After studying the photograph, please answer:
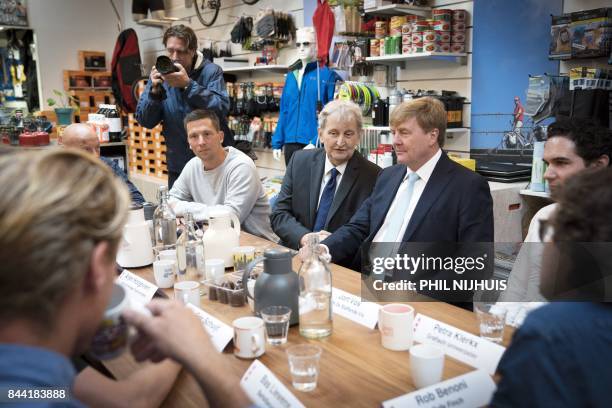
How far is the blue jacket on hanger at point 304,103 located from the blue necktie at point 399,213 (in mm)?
2550

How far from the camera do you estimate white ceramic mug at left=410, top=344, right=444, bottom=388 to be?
3.58ft

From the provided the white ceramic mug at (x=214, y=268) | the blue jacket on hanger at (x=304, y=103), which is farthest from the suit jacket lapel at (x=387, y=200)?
the blue jacket on hanger at (x=304, y=103)

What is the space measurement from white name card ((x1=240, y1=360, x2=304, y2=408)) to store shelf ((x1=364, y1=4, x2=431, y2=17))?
10.9ft

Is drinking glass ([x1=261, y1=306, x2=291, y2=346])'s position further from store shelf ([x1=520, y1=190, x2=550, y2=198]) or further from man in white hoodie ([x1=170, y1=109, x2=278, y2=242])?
store shelf ([x1=520, y1=190, x2=550, y2=198])

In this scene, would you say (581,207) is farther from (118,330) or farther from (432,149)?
(432,149)

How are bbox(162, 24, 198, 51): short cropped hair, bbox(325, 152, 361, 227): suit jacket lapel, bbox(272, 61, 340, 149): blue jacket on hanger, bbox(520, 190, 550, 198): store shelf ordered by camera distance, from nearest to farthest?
bbox(325, 152, 361, 227): suit jacket lapel, bbox(520, 190, 550, 198): store shelf, bbox(162, 24, 198, 51): short cropped hair, bbox(272, 61, 340, 149): blue jacket on hanger

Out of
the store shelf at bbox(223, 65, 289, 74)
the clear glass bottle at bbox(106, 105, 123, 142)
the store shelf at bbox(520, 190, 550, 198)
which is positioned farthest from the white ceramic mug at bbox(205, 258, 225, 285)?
the store shelf at bbox(223, 65, 289, 74)

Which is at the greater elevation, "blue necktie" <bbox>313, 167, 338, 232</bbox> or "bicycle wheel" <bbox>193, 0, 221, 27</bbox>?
"bicycle wheel" <bbox>193, 0, 221, 27</bbox>

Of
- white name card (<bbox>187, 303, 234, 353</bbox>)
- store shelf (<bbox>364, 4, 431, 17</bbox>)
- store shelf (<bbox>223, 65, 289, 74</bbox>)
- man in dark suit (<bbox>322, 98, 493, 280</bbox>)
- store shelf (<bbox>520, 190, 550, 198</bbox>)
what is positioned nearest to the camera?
white name card (<bbox>187, 303, 234, 353</bbox>)

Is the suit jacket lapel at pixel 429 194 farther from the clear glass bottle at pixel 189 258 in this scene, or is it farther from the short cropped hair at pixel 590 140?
the clear glass bottle at pixel 189 258

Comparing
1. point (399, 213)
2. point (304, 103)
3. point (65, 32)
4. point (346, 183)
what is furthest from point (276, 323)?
point (65, 32)

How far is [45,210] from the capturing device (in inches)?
25.5

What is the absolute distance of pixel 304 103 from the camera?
15.9ft

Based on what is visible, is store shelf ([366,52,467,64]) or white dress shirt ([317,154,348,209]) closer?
white dress shirt ([317,154,348,209])
